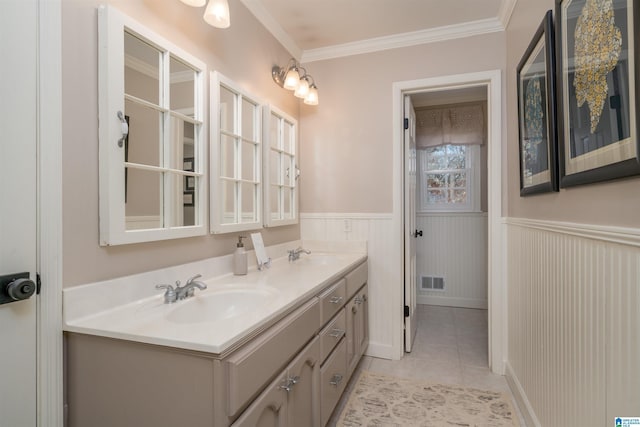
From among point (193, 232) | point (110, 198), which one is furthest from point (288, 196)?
point (110, 198)

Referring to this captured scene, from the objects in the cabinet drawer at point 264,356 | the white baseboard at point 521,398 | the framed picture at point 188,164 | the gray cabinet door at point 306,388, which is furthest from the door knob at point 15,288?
the white baseboard at point 521,398

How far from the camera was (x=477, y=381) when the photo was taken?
220 cm

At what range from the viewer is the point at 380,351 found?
2.57m

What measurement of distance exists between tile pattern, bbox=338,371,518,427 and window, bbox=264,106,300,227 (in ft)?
4.10

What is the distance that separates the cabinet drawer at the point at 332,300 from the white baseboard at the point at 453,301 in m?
2.38

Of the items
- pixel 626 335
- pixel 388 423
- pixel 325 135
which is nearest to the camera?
pixel 626 335

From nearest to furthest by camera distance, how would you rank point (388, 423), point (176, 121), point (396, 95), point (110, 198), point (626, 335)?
point (626, 335), point (110, 198), point (176, 121), point (388, 423), point (396, 95)

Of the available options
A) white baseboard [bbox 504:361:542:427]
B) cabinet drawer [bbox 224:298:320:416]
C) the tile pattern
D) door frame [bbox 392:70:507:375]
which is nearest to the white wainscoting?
the tile pattern

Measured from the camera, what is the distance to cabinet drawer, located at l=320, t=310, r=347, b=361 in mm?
1572

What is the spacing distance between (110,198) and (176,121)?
0.49m

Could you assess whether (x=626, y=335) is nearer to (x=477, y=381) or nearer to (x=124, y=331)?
(x=124, y=331)

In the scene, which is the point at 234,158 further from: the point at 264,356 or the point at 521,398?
the point at 521,398

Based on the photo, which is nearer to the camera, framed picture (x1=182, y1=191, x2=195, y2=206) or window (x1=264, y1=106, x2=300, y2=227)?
framed picture (x1=182, y1=191, x2=195, y2=206)

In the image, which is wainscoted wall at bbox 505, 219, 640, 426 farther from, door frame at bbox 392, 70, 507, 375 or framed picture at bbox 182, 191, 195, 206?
framed picture at bbox 182, 191, 195, 206
